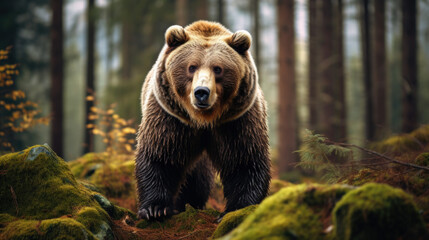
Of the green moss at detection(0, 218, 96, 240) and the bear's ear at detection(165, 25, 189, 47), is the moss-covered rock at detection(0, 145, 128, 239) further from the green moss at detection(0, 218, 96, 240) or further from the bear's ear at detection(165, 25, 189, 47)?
the bear's ear at detection(165, 25, 189, 47)

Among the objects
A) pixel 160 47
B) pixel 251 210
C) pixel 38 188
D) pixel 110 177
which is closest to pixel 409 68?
pixel 110 177

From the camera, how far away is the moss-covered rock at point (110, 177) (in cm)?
630

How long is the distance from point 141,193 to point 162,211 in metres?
0.47

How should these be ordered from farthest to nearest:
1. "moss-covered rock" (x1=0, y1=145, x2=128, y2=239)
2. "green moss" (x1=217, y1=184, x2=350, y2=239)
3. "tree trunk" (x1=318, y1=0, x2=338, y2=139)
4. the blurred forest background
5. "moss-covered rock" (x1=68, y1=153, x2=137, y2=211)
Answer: "tree trunk" (x1=318, y1=0, x2=338, y2=139), the blurred forest background, "moss-covered rock" (x1=68, y1=153, x2=137, y2=211), "moss-covered rock" (x1=0, y1=145, x2=128, y2=239), "green moss" (x1=217, y1=184, x2=350, y2=239)

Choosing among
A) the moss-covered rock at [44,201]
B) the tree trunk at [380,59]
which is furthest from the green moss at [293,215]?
the tree trunk at [380,59]

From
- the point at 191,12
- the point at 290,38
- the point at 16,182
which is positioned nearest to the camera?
the point at 16,182

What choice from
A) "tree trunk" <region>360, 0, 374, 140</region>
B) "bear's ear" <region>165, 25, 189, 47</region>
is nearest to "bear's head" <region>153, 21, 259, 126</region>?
"bear's ear" <region>165, 25, 189, 47</region>

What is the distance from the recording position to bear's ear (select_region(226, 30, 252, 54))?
4.81 meters

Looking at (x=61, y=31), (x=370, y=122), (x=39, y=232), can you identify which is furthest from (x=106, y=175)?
(x=370, y=122)

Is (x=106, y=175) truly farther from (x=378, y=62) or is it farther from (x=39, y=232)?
(x=378, y=62)

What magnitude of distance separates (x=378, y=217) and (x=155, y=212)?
285 cm

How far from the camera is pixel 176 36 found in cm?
480

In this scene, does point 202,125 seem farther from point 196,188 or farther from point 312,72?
point 312,72

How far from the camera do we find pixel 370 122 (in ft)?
51.7
